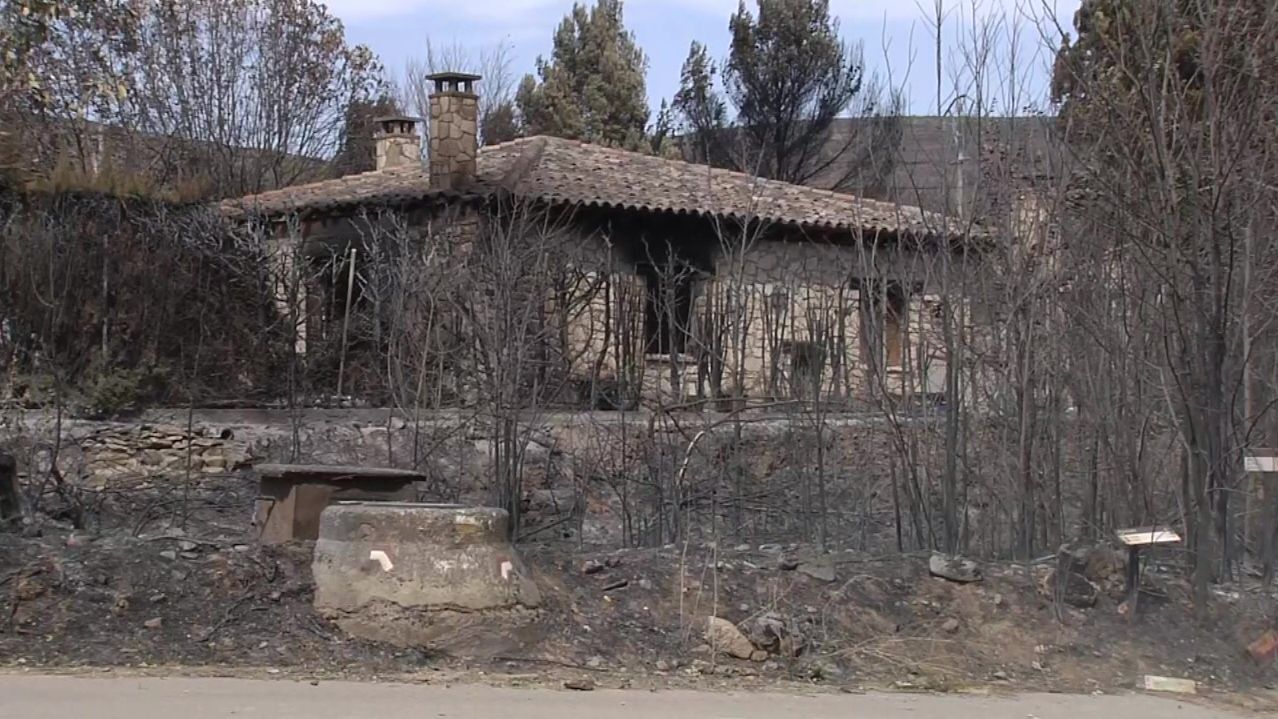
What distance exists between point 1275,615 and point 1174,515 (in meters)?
1.09

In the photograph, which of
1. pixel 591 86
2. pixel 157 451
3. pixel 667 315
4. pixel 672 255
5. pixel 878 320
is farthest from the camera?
pixel 591 86

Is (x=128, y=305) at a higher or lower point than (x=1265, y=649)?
higher

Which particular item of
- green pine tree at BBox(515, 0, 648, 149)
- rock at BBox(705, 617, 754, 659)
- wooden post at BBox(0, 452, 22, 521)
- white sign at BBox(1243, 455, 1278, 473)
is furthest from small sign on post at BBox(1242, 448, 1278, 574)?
green pine tree at BBox(515, 0, 648, 149)

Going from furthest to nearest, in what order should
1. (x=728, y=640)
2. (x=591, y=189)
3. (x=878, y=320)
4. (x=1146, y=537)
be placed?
(x=591, y=189)
(x=878, y=320)
(x=1146, y=537)
(x=728, y=640)

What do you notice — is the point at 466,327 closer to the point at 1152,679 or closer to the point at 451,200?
the point at 1152,679

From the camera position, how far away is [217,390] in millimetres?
15734

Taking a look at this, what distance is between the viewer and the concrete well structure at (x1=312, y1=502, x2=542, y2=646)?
810 centimetres

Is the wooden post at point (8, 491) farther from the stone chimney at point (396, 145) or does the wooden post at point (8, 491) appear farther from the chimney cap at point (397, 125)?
the chimney cap at point (397, 125)

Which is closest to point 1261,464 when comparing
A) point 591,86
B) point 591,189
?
point 591,189

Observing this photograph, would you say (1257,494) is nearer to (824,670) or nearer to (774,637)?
(824,670)

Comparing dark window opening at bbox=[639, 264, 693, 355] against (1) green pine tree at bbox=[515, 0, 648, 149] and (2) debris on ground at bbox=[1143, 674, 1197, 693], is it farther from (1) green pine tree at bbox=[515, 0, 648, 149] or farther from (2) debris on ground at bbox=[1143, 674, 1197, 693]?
(1) green pine tree at bbox=[515, 0, 648, 149]

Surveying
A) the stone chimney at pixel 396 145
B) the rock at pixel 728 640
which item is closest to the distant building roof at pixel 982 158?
the rock at pixel 728 640

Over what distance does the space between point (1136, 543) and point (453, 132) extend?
13.5 m

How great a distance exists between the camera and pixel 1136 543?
28.5 ft
